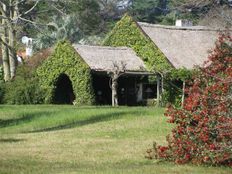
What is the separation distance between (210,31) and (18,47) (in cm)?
1384

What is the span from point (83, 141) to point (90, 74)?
62.0 feet

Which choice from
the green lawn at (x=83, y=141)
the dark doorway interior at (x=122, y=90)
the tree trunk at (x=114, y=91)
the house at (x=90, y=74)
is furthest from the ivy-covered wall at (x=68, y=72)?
the green lawn at (x=83, y=141)

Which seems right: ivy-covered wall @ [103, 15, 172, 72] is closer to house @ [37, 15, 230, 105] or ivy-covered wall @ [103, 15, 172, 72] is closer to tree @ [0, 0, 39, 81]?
house @ [37, 15, 230, 105]

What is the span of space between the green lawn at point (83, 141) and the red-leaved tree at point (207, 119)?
315 mm

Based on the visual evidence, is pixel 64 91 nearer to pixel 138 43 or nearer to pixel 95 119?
pixel 138 43

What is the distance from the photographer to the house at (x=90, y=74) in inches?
1470

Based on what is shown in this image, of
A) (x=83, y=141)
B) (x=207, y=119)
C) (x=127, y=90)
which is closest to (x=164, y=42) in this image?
(x=127, y=90)

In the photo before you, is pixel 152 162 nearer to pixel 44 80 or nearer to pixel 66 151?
pixel 66 151

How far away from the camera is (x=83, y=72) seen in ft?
122

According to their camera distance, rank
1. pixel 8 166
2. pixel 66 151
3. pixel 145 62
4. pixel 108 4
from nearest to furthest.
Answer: pixel 8 166 < pixel 66 151 < pixel 145 62 < pixel 108 4

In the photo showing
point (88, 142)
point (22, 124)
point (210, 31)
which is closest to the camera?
point (88, 142)

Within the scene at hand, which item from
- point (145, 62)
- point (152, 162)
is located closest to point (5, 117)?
point (152, 162)

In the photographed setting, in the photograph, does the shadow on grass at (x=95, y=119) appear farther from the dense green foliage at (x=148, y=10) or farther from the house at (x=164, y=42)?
the dense green foliage at (x=148, y=10)

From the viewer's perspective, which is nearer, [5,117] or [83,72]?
[5,117]
